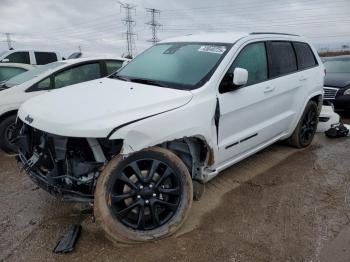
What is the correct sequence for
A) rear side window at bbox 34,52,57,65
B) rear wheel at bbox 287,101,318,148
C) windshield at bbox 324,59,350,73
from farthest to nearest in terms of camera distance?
rear side window at bbox 34,52,57,65
windshield at bbox 324,59,350,73
rear wheel at bbox 287,101,318,148

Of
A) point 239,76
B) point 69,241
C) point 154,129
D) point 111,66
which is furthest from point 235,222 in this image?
point 111,66

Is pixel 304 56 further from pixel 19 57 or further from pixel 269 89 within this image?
pixel 19 57

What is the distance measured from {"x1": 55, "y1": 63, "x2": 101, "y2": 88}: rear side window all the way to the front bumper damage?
333cm

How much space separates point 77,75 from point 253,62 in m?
3.46

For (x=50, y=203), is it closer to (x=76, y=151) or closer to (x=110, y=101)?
(x=76, y=151)

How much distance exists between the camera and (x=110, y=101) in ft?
10.4

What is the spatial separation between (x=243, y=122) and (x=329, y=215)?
1.30 m

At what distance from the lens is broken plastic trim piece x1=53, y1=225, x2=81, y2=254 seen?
9.79 feet

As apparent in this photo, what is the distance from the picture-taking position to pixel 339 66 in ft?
31.2

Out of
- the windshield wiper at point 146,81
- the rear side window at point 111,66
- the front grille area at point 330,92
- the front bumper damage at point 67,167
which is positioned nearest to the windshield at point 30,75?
the rear side window at point 111,66

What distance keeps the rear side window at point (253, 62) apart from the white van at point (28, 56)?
8.75 metres

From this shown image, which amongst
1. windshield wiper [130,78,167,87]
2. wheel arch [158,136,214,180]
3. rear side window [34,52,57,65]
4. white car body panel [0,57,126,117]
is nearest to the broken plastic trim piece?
wheel arch [158,136,214,180]

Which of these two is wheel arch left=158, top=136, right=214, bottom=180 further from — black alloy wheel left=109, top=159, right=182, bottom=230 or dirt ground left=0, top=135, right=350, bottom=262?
dirt ground left=0, top=135, right=350, bottom=262

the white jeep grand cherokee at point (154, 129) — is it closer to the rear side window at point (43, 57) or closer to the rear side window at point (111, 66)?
the rear side window at point (111, 66)
